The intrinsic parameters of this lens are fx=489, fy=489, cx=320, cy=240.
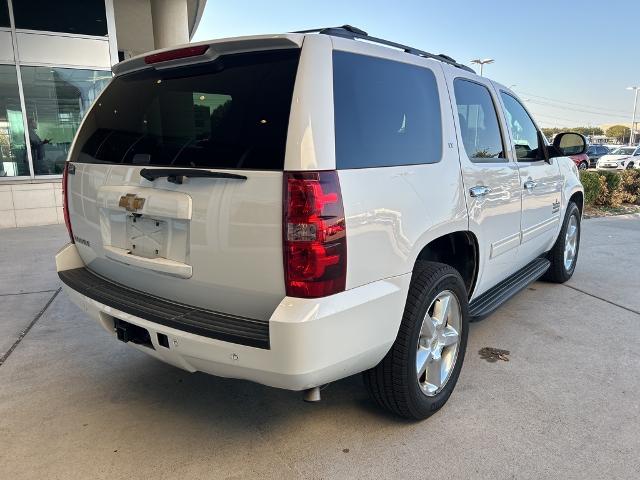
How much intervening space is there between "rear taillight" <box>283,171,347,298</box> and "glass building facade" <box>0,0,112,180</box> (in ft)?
30.2

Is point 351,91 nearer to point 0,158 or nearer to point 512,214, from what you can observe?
point 512,214

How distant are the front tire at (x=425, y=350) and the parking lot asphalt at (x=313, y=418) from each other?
0.17 m

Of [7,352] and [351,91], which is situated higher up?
[351,91]

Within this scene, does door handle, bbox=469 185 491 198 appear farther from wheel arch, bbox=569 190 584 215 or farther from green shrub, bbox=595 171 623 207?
green shrub, bbox=595 171 623 207

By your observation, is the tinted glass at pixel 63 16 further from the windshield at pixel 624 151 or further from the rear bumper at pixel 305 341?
the windshield at pixel 624 151

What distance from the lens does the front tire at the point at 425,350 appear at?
95.9 inches

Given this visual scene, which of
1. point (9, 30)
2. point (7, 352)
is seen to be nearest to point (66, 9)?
point (9, 30)

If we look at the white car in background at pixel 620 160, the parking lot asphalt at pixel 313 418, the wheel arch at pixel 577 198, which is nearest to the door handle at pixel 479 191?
the parking lot asphalt at pixel 313 418

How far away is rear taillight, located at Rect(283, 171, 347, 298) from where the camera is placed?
1919 millimetres

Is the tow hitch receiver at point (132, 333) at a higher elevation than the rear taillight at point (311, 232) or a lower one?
lower

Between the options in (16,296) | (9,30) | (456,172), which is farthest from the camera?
(9,30)

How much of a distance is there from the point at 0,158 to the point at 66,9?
124 inches

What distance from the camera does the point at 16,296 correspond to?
4.89 metres

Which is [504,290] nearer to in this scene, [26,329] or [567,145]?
[567,145]
